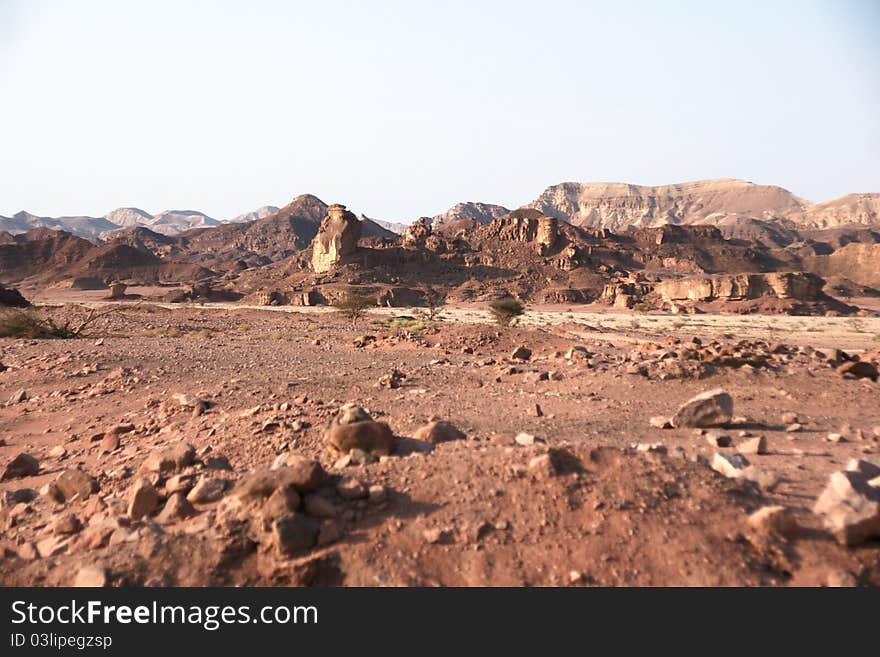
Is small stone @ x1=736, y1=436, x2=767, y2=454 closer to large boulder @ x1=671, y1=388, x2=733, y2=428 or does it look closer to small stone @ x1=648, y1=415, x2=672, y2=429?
large boulder @ x1=671, y1=388, x2=733, y2=428

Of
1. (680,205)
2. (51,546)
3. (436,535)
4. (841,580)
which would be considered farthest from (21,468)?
(680,205)

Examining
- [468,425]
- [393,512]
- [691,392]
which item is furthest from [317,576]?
[691,392]

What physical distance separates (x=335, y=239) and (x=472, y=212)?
120696 mm

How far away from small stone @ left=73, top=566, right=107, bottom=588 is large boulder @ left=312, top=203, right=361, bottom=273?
220 ft

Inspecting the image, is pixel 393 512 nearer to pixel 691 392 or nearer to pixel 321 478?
pixel 321 478

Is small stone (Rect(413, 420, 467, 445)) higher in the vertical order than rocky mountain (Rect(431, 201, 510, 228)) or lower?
lower

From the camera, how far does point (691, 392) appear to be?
7.88m

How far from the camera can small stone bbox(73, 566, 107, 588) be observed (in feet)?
10.3

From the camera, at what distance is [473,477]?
155 inches

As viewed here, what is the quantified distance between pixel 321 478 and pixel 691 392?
20.8 ft

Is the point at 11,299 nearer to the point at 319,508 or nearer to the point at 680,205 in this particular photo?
the point at 319,508

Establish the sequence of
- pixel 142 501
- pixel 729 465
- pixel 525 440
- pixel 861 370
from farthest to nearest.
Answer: pixel 861 370
pixel 525 440
pixel 729 465
pixel 142 501

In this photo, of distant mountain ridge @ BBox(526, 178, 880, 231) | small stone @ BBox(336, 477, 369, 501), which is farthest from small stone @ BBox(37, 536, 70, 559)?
distant mountain ridge @ BBox(526, 178, 880, 231)
